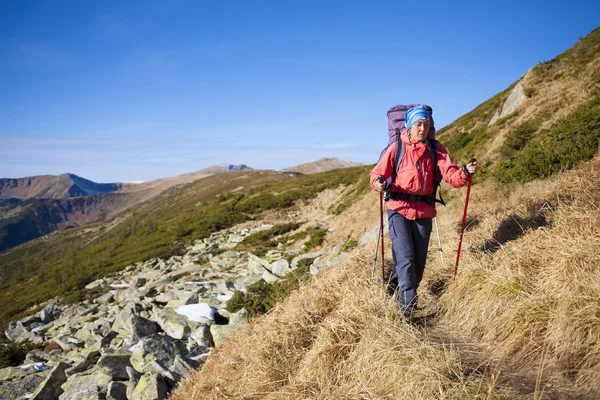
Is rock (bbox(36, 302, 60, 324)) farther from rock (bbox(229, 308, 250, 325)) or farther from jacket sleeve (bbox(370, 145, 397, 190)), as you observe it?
jacket sleeve (bbox(370, 145, 397, 190))

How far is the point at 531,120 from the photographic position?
46.4 ft

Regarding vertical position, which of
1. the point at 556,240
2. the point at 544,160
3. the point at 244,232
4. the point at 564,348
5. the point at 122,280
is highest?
the point at 544,160

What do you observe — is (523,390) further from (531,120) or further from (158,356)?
(531,120)

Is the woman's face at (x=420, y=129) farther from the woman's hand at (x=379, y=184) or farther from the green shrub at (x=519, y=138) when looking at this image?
the green shrub at (x=519, y=138)

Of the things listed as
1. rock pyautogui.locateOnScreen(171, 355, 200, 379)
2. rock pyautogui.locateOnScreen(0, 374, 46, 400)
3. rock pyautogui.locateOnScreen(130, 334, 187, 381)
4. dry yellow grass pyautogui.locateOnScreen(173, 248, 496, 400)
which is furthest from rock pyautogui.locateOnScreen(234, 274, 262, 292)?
dry yellow grass pyautogui.locateOnScreen(173, 248, 496, 400)

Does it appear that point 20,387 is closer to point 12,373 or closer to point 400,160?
point 12,373

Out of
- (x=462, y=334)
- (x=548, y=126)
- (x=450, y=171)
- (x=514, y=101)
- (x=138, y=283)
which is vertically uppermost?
(x=514, y=101)

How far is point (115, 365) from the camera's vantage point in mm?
7750

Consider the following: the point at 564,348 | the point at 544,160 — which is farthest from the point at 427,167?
the point at 544,160

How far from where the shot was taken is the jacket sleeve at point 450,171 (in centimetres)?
417

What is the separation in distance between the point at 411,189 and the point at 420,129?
746mm

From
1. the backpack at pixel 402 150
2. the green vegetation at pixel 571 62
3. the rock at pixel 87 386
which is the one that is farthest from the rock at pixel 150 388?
the green vegetation at pixel 571 62

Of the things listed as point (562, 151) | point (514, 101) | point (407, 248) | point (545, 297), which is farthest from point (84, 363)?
point (514, 101)

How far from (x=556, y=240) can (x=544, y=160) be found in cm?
572
